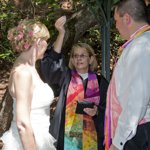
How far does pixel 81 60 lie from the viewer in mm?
3732

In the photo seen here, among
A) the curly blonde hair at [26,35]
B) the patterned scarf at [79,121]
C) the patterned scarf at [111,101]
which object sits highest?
the curly blonde hair at [26,35]

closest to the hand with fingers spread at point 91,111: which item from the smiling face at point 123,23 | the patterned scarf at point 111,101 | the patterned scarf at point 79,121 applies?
the patterned scarf at point 79,121

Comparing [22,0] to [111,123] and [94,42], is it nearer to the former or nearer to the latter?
[94,42]

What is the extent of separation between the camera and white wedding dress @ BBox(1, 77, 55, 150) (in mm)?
3094

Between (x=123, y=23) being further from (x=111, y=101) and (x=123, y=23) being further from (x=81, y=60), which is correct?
(x=81, y=60)

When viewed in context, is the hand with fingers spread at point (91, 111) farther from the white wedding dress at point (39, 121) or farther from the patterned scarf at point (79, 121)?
the white wedding dress at point (39, 121)

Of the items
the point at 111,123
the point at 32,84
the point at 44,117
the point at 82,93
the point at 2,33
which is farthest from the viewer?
the point at 2,33

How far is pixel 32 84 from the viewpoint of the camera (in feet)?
9.78

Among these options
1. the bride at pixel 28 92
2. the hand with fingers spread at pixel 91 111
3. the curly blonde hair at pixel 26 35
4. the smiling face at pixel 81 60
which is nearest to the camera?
the bride at pixel 28 92

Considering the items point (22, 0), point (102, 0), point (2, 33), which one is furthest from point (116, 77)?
point (2, 33)

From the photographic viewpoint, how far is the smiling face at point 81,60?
3.73 metres

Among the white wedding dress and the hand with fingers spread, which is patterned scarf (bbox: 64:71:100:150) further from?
the white wedding dress

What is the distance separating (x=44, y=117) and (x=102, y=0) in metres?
1.22

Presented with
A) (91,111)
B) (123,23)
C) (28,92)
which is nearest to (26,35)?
(28,92)
